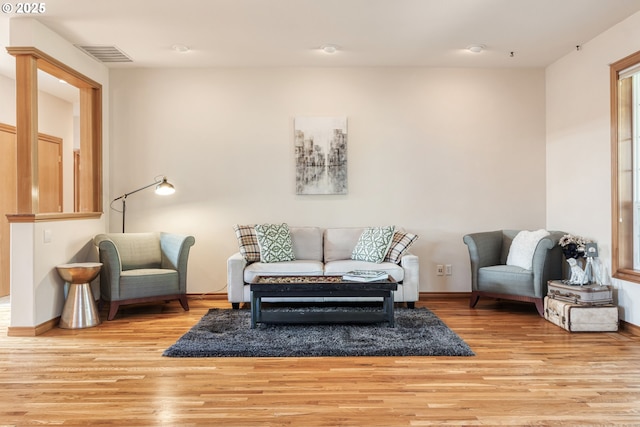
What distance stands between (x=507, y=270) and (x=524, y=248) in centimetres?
32

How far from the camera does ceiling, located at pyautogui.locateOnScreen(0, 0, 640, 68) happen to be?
3777 mm

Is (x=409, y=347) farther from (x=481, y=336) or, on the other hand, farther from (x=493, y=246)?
(x=493, y=246)

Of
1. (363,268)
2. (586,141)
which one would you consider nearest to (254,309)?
(363,268)

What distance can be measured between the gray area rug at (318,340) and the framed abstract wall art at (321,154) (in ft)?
5.94

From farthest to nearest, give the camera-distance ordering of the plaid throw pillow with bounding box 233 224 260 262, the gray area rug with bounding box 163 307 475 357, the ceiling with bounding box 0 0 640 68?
the plaid throw pillow with bounding box 233 224 260 262, the ceiling with bounding box 0 0 640 68, the gray area rug with bounding box 163 307 475 357

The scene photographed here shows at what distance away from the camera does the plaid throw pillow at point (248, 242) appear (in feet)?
16.3

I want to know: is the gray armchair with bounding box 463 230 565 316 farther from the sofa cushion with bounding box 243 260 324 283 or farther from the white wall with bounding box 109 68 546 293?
the sofa cushion with bounding box 243 260 324 283

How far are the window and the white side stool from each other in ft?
15.4

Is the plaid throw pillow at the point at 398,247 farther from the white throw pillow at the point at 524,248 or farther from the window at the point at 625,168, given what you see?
the window at the point at 625,168

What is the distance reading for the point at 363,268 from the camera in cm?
468

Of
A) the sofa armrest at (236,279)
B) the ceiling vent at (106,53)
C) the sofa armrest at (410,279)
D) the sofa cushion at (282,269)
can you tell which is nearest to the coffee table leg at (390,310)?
the sofa armrest at (410,279)

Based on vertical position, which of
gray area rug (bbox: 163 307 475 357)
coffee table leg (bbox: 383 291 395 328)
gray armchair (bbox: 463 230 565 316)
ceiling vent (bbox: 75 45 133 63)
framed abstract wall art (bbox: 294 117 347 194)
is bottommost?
gray area rug (bbox: 163 307 475 357)

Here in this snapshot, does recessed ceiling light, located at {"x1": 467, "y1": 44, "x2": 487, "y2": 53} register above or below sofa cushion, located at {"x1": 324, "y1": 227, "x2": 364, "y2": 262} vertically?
above

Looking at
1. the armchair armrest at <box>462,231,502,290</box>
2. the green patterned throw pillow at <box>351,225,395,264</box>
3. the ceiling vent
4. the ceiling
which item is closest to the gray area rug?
the green patterned throw pillow at <box>351,225,395,264</box>
